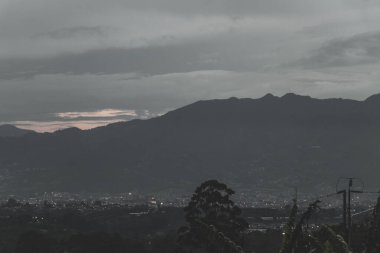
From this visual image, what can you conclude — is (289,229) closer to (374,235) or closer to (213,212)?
(374,235)

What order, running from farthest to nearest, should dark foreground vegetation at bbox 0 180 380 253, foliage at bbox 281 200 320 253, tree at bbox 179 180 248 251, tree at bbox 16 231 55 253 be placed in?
tree at bbox 16 231 55 253
tree at bbox 179 180 248 251
dark foreground vegetation at bbox 0 180 380 253
foliage at bbox 281 200 320 253

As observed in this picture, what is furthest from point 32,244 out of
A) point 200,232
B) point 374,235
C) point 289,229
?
point 374,235

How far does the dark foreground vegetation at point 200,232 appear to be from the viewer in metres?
10.2

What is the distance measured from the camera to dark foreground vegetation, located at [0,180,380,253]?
10.2 m

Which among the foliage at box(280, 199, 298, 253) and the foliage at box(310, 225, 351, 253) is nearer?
the foliage at box(280, 199, 298, 253)

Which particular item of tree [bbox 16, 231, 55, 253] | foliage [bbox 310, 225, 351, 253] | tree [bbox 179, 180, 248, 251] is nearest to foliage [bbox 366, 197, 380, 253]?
foliage [bbox 310, 225, 351, 253]

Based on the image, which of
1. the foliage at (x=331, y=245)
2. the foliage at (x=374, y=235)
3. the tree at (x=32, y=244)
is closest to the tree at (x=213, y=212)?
the tree at (x=32, y=244)

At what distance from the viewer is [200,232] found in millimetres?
52906

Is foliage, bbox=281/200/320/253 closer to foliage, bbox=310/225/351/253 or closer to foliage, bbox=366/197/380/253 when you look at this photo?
foliage, bbox=310/225/351/253

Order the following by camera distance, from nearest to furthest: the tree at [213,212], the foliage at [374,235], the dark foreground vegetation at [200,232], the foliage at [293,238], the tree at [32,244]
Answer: the foliage at [293,238] < the foliage at [374,235] < the dark foreground vegetation at [200,232] < the tree at [213,212] < the tree at [32,244]

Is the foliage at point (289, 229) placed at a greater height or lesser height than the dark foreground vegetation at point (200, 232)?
greater

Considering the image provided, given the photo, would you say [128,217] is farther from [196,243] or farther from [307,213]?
[307,213]

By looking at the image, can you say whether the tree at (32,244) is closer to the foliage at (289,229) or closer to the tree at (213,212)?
the tree at (213,212)

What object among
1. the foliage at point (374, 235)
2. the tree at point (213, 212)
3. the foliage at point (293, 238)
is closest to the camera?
the foliage at point (293, 238)
